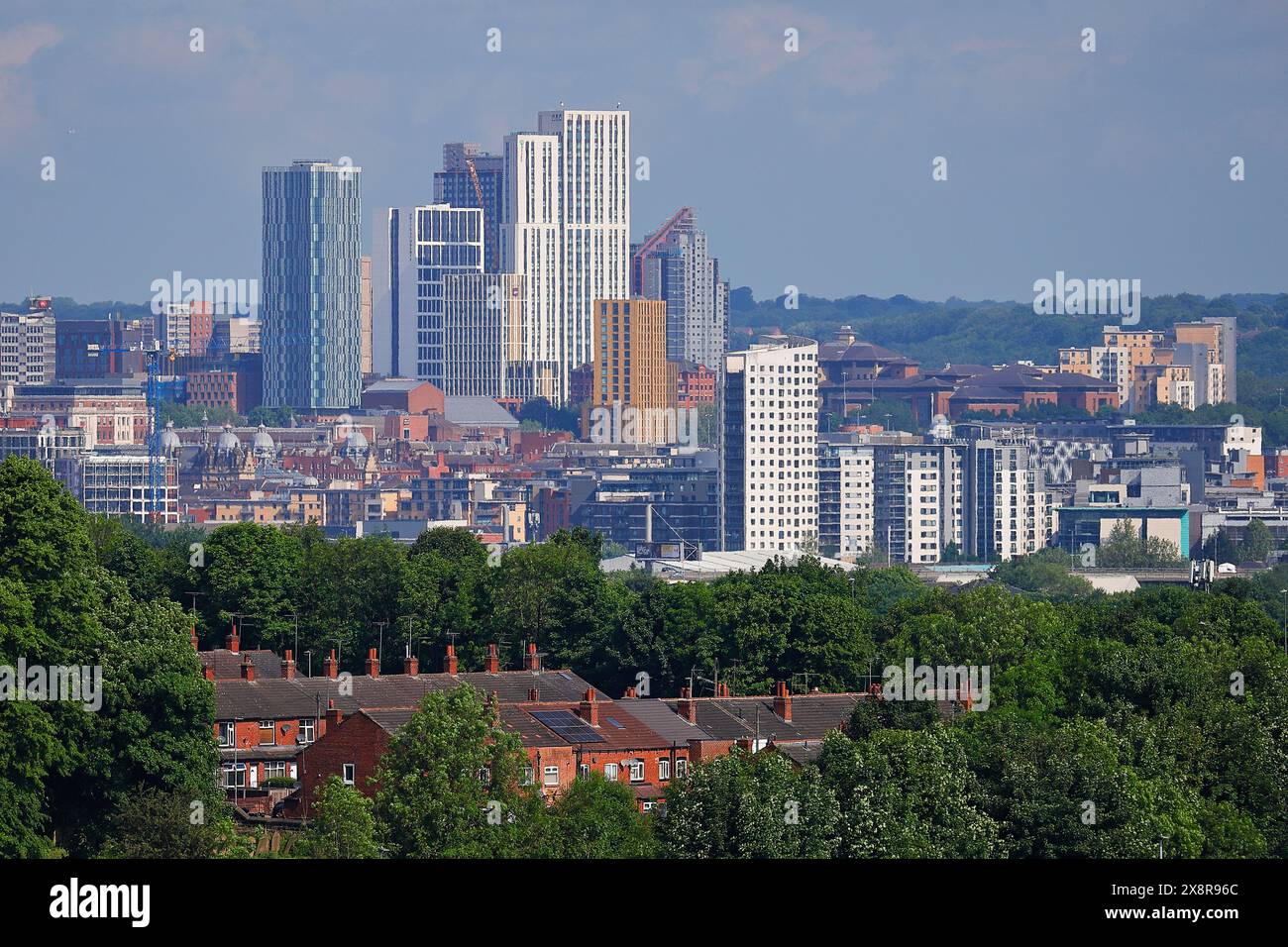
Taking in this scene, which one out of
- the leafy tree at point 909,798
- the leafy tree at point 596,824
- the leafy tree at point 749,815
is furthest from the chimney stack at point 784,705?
the leafy tree at point 749,815

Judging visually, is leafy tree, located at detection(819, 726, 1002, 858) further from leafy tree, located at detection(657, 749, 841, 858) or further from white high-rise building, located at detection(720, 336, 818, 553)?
white high-rise building, located at detection(720, 336, 818, 553)

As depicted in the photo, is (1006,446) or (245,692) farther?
(1006,446)

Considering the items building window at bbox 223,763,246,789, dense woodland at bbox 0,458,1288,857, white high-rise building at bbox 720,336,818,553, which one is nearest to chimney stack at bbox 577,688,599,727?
dense woodland at bbox 0,458,1288,857

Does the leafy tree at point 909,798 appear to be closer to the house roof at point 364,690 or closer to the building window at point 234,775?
the house roof at point 364,690

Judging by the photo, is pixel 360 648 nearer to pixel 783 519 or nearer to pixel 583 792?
pixel 583 792
